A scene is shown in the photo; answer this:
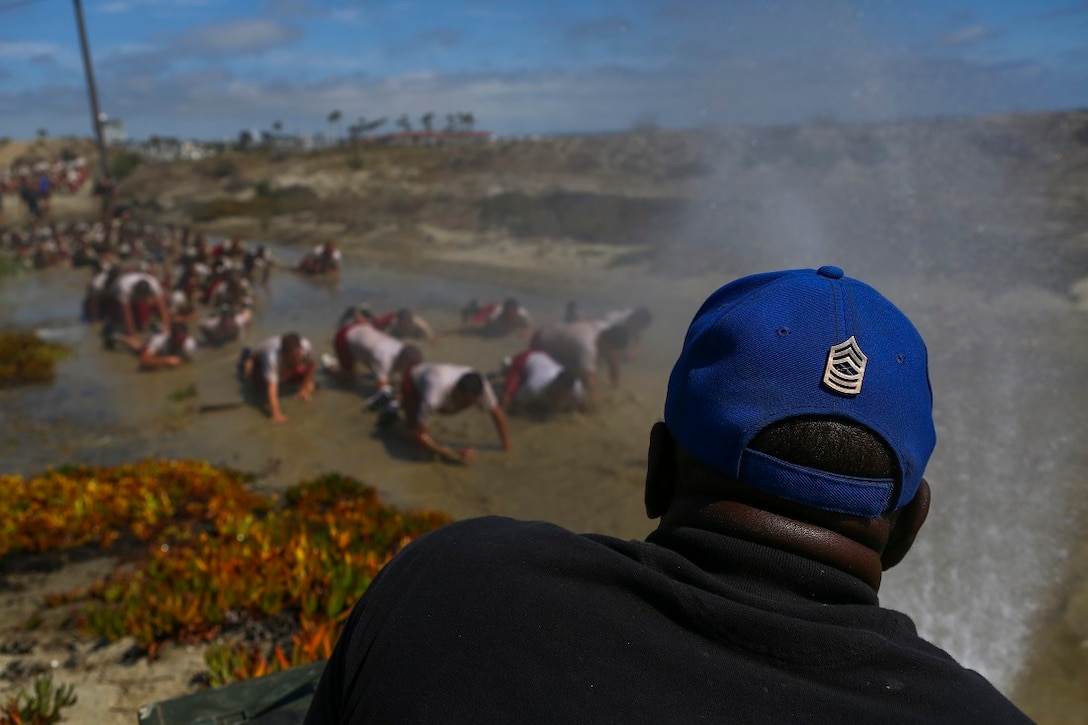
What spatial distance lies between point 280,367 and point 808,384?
29.9 feet

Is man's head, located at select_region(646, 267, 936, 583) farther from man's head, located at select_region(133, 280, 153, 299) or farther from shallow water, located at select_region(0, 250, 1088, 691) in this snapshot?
man's head, located at select_region(133, 280, 153, 299)

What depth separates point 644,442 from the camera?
7.94 metres

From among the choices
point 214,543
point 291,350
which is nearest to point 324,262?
point 291,350

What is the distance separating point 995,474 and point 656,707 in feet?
22.7

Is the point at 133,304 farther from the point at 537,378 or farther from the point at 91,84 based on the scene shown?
the point at 91,84

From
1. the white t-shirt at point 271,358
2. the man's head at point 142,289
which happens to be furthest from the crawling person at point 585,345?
the man's head at point 142,289

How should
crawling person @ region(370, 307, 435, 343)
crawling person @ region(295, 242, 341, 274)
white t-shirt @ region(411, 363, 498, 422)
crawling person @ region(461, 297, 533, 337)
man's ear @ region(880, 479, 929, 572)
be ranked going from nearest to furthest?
man's ear @ region(880, 479, 929, 572) → white t-shirt @ region(411, 363, 498, 422) → crawling person @ region(370, 307, 435, 343) → crawling person @ region(461, 297, 533, 337) → crawling person @ region(295, 242, 341, 274)

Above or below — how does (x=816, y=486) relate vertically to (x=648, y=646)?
above

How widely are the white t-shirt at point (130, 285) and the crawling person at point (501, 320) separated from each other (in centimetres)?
502

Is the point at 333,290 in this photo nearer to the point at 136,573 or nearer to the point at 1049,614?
the point at 136,573

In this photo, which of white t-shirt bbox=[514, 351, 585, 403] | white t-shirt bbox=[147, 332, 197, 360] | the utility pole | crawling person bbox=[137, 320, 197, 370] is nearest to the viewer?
white t-shirt bbox=[514, 351, 585, 403]

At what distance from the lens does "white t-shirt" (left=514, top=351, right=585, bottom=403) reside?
8555 mm

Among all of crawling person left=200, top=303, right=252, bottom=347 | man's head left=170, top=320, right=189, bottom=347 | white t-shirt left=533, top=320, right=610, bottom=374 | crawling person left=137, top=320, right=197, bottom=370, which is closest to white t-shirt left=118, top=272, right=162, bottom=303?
crawling person left=200, top=303, right=252, bottom=347

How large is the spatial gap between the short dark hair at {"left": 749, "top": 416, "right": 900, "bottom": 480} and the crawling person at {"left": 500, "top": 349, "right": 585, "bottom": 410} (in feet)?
24.1
